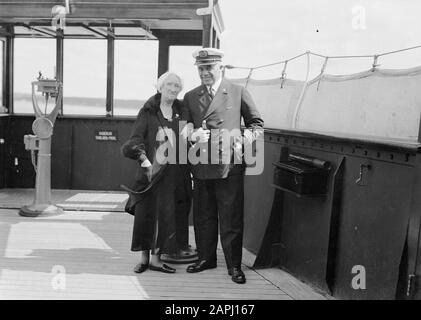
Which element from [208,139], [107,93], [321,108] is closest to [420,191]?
[321,108]

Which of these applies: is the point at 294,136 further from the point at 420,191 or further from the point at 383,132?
the point at 420,191

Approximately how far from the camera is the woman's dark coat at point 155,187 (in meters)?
4.21

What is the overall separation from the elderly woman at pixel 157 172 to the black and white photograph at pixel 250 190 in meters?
0.01

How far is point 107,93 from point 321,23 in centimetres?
348

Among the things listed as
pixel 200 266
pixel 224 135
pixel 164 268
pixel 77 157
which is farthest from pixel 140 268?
pixel 77 157

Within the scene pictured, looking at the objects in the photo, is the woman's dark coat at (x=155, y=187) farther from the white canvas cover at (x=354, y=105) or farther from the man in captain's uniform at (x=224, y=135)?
the white canvas cover at (x=354, y=105)

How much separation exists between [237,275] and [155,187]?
0.99 meters

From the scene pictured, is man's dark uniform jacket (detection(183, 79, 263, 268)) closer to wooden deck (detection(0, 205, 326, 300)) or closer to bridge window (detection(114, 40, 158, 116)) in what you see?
wooden deck (detection(0, 205, 326, 300))

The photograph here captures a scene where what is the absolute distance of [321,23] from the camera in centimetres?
652

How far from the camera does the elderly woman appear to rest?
4188mm

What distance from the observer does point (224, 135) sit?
13.6ft

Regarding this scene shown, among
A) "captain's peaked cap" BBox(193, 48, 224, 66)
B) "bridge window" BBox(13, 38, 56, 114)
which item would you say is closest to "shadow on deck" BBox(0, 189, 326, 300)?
"captain's peaked cap" BBox(193, 48, 224, 66)

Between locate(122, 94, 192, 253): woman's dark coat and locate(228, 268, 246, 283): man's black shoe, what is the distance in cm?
52

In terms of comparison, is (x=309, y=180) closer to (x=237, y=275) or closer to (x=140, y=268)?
(x=237, y=275)
